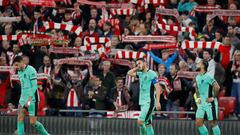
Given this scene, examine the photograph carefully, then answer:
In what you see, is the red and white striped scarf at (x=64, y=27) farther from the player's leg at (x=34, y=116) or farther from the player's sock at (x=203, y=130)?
the player's sock at (x=203, y=130)

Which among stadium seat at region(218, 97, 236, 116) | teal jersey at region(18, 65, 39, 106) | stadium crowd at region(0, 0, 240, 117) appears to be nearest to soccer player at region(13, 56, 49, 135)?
teal jersey at region(18, 65, 39, 106)

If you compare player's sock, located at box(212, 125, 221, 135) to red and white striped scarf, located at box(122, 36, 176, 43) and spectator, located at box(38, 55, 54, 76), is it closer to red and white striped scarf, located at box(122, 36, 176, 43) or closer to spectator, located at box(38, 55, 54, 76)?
red and white striped scarf, located at box(122, 36, 176, 43)

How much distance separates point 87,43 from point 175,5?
9.54 ft

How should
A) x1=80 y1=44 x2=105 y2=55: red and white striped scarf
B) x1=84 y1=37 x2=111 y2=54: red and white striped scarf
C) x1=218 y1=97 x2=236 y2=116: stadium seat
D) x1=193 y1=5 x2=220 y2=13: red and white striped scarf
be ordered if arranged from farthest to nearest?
x1=193 y1=5 x2=220 y2=13: red and white striped scarf
x1=84 y1=37 x2=111 y2=54: red and white striped scarf
x1=80 y1=44 x2=105 y2=55: red and white striped scarf
x1=218 y1=97 x2=236 y2=116: stadium seat

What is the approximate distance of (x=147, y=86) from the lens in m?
24.9

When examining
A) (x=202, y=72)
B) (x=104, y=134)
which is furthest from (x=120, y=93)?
(x=202, y=72)

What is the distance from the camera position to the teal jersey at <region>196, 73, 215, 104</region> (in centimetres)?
2522

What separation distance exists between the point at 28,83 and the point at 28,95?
0.30 m

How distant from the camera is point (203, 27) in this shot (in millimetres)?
29203

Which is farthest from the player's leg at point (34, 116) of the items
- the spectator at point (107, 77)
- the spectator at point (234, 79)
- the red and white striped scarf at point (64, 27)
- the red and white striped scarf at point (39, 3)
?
the spectator at point (234, 79)

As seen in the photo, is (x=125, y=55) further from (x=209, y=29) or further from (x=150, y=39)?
(x=209, y=29)

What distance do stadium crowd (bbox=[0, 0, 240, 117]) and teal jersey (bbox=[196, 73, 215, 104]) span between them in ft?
6.11

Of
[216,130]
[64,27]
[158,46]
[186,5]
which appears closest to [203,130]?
[216,130]

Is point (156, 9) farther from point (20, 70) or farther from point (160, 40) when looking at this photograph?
point (20, 70)
